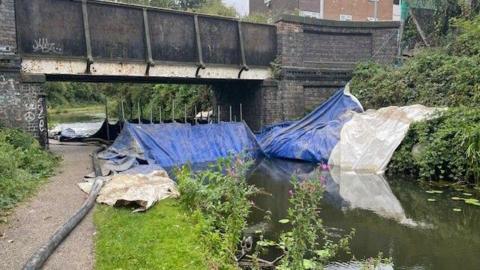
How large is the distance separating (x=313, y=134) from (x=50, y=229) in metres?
8.98

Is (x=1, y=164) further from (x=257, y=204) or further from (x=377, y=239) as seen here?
(x=377, y=239)

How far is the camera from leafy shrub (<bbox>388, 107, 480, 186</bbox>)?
9.03 metres

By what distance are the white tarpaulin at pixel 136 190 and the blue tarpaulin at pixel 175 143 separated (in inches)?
101

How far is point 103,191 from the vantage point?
23.2 ft

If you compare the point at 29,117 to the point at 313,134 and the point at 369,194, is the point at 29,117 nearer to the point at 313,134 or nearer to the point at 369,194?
the point at 313,134

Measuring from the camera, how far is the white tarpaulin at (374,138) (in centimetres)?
1094

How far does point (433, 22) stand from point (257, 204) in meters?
13.4

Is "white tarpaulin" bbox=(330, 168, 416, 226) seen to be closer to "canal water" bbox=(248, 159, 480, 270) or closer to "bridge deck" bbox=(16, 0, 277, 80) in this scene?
"canal water" bbox=(248, 159, 480, 270)

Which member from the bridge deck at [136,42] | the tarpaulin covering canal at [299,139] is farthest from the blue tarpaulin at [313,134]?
the bridge deck at [136,42]

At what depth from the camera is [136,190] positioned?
22.3ft

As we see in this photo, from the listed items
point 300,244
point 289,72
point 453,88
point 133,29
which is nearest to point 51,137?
point 133,29

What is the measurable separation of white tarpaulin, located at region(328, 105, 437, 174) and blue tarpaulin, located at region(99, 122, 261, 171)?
8.92 feet

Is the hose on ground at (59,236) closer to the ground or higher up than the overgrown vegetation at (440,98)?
closer to the ground

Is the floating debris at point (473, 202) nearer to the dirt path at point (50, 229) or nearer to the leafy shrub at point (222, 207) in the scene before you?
the leafy shrub at point (222, 207)
